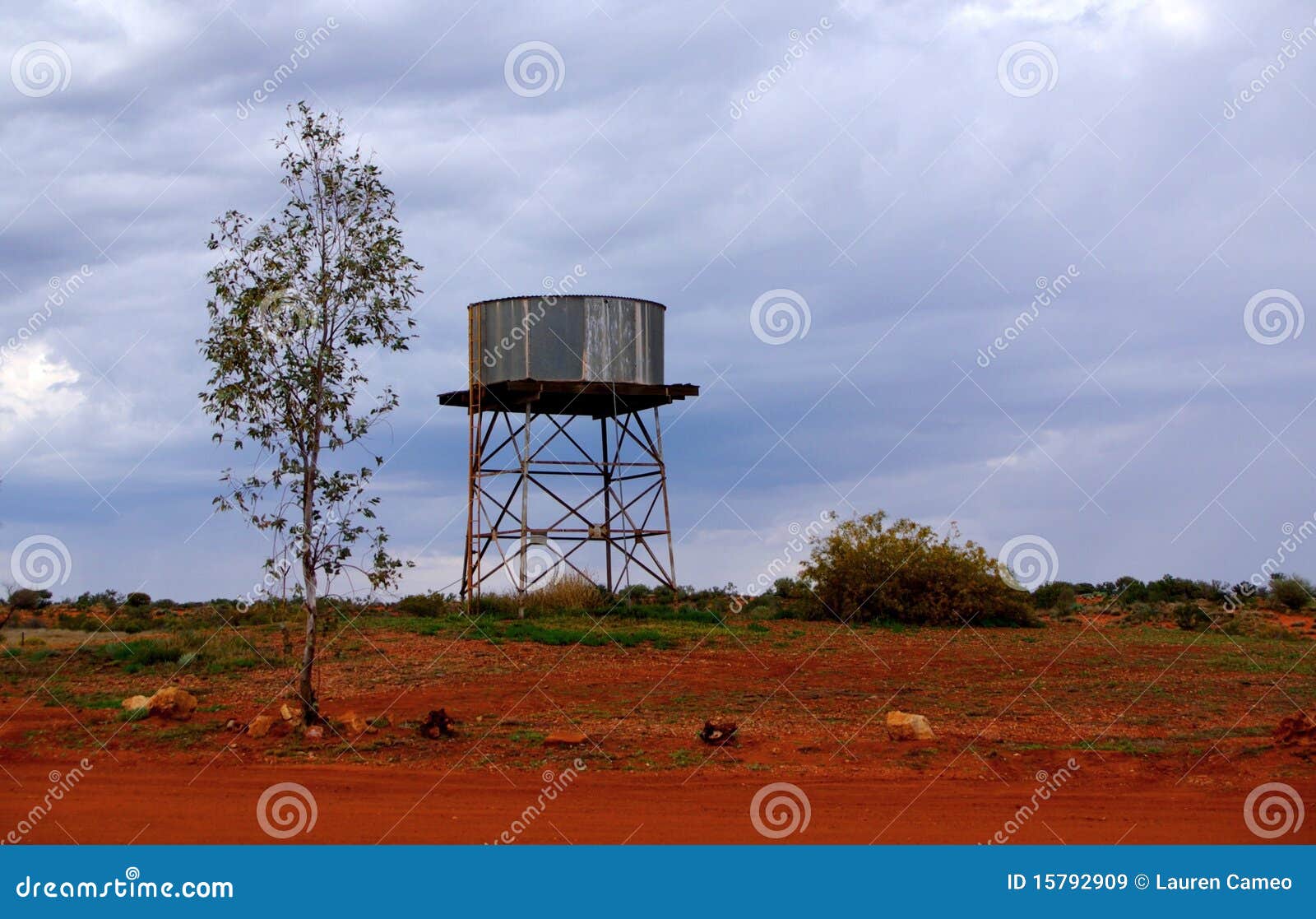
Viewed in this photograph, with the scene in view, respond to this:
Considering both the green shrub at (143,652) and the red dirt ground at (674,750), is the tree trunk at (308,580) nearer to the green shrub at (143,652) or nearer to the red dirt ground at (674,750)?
the red dirt ground at (674,750)

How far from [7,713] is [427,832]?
901 cm

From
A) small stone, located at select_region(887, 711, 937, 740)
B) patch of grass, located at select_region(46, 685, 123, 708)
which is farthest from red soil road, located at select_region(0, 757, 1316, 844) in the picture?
patch of grass, located at select_region(46, 685, 123, 708)

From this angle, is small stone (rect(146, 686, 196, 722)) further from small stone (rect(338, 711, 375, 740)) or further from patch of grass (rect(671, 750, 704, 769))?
patch of grass (rect(671, 750, 704, 769))

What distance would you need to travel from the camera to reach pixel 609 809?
1133 centimetres

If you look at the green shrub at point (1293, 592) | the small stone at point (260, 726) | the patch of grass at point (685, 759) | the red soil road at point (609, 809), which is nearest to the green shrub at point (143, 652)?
the small stone at point (260, 726)

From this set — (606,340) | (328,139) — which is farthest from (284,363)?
(606,340)

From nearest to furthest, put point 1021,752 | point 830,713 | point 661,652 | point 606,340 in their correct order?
1. point 1021,752
2. point 830,713
3. point 661,652
4. point 606,340

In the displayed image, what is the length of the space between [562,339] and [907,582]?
10.1m

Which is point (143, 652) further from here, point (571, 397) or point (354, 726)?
point (571, 397)

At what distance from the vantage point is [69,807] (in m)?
11.7

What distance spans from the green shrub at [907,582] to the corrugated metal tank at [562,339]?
7315 millimetres

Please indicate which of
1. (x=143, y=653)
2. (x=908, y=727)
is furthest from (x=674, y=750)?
(x=143, y=653)

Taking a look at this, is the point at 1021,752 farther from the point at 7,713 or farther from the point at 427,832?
the point at 7,713

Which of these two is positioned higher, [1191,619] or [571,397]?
[571,397]
